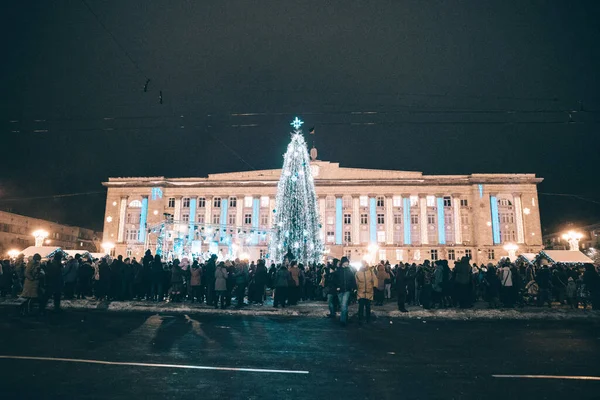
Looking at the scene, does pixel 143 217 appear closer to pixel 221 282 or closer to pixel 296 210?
pixel 296 210

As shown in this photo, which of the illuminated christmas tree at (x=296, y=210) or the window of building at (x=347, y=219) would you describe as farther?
the window of building at (x=347, y=219)

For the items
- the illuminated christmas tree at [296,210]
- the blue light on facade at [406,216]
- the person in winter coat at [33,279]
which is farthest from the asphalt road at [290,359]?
the blue light on facade at [406,216]

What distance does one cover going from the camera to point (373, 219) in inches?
2542

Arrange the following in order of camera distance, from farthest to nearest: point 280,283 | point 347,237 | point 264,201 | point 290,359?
1. point 264,201
2. point 347,237
3. point 280,283
4. point 290,359

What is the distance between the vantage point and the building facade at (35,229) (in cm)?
6688

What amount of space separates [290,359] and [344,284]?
5.25m

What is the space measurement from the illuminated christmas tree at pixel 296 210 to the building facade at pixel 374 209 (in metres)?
38.6

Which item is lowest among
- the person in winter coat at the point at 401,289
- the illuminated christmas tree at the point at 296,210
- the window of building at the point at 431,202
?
the person in winter coat at the point at 401,289

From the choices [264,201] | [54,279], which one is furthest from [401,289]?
[264,201]

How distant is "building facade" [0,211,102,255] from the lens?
66.9 metres

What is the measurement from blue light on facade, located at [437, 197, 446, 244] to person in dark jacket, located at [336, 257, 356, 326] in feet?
177

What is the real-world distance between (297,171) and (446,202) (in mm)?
48875

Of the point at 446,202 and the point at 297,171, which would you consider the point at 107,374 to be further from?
the point at 446,202

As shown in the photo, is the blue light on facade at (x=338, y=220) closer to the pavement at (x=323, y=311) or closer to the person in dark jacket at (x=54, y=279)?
the pavement at (x=323, y=311)
